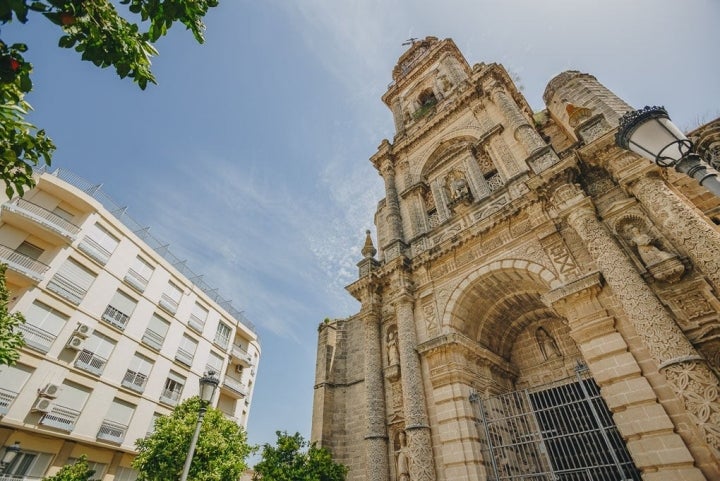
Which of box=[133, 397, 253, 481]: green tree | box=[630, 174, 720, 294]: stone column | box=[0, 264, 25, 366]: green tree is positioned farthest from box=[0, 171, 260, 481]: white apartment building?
box=[630, 174, 720, 294]: stone column

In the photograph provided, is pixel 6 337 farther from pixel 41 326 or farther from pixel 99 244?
pixel 99 244

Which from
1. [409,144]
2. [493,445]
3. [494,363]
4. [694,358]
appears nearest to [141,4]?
[694,358]

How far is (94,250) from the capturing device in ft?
55.0

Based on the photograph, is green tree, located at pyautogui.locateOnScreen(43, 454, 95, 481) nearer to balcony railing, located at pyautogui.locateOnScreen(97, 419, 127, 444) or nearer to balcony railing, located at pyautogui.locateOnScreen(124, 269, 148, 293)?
balcony railing, located at pyautogui.locateOnScreen(97, 419, 127, 444)

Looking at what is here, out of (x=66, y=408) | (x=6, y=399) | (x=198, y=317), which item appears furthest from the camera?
(x=198, y=317)

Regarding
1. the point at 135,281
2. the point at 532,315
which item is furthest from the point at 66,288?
the point at 532,315

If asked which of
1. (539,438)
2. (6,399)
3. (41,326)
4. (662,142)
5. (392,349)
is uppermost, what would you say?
(41,326)

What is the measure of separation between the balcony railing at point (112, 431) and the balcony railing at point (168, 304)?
608cm

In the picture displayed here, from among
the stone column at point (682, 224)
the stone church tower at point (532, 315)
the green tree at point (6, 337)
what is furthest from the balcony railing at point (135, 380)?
the stone column at point (682, 224)

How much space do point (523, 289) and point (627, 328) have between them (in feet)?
10.7

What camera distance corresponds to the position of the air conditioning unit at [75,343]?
1423cm

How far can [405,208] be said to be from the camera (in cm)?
1436

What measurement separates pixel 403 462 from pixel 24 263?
16.8 meters

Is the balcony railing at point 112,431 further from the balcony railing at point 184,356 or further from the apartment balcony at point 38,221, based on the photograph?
the apartment balcony at point 38,221
